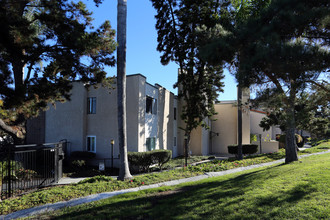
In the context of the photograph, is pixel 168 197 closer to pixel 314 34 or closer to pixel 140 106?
pixel 314 34

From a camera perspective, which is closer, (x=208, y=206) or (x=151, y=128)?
(x=208, y=206)

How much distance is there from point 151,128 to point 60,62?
9.14 m

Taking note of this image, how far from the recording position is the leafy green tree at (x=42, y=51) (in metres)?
8.07

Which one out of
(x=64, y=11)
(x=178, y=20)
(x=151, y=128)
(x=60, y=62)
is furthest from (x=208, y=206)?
(x=178, y=20)

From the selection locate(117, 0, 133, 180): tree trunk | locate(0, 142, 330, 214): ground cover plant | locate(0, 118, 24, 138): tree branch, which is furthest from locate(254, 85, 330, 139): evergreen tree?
locate(0, 118, 24, 138): tree branch

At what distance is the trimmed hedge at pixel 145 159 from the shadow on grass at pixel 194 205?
262 inches

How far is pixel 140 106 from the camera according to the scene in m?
15.6

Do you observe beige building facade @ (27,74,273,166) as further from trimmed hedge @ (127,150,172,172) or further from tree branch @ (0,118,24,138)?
tree branch @ (0,118,24,138)

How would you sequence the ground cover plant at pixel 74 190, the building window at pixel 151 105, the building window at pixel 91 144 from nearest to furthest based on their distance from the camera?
1. the ground cover plant at pixel 74 190
2. the building window at pixel 91 144
3. the building window at pixel 151 105

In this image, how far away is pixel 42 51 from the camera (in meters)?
9.30

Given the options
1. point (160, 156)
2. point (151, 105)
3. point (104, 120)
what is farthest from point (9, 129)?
point (151, 105)

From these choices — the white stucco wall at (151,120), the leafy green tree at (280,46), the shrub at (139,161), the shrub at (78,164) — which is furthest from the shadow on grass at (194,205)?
the white stucco wall at (151,120)

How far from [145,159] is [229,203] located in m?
8.89

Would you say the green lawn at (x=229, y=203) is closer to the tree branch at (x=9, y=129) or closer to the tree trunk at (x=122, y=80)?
the tree trunk at (x=122, y=80)
